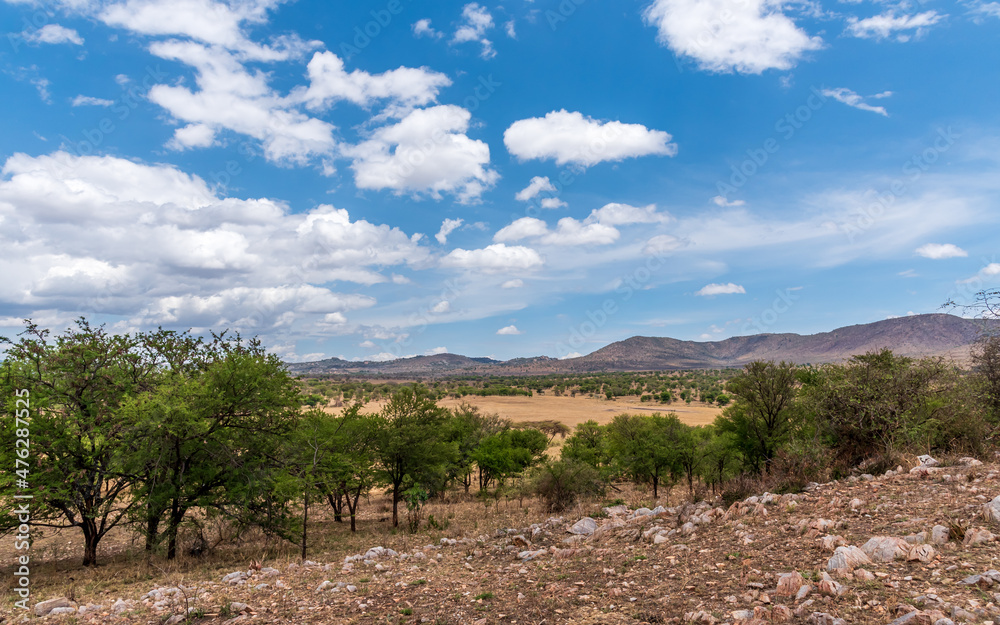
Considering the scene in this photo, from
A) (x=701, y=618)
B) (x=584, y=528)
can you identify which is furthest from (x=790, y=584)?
(x=584, y=528)

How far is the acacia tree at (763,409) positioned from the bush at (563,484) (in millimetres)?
9649

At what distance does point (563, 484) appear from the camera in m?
26.4

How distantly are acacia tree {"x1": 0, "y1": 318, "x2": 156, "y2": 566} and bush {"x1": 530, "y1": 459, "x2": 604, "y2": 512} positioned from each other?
19.3 metres

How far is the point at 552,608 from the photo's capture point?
800cm

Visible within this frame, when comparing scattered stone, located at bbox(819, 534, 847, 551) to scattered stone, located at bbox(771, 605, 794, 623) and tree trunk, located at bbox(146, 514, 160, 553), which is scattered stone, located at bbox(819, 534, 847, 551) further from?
tree trunk, located at bbox(146, 514, 160, 553)

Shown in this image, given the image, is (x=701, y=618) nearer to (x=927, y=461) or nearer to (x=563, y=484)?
(x=927, y=461)

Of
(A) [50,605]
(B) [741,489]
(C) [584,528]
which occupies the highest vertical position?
(B) [741,489]

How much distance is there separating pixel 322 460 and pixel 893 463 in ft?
67.9

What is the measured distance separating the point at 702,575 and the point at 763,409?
2270cm

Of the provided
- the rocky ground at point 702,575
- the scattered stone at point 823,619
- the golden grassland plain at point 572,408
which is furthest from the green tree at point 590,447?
the golden grassland plain at point 572,408

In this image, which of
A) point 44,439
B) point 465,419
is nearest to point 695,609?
point 44,439

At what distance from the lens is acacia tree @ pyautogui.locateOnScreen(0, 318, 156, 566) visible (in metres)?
16.0

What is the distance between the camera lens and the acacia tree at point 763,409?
2694cm

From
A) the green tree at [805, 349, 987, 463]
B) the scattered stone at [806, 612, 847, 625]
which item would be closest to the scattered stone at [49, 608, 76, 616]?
the scattered stone at [806, 612, 847, 625]
